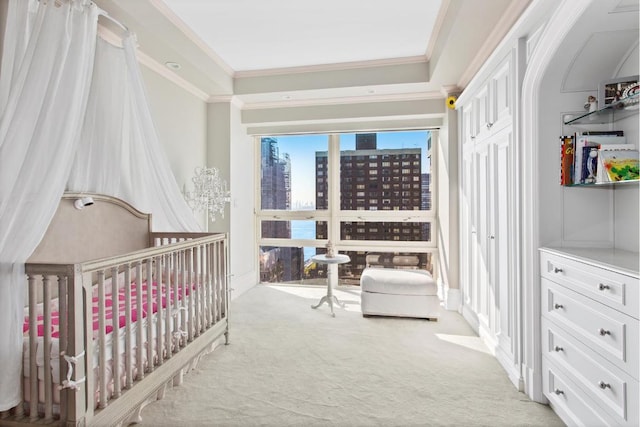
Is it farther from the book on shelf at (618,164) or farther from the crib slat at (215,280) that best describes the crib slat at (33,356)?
the book on shelf at (618,164)

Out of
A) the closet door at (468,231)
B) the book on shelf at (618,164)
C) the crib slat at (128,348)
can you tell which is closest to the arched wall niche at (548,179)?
the book on shelf at (618,164)

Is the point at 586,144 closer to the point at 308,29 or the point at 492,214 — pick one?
the point at 492,214

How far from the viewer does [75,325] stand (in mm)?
1336

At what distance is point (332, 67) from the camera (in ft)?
11.9

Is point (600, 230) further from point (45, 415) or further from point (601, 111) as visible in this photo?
point (45, 415)

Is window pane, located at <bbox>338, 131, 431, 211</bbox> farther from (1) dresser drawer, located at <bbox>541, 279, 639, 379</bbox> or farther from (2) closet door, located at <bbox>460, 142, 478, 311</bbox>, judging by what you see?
(1) dresser drawer, located at <bbox>541, 279, 639, 379</bbox>

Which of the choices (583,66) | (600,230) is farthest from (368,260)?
(583,66)

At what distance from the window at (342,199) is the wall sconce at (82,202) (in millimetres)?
2621

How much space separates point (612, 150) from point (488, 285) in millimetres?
1352

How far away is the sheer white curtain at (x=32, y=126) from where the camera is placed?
1.37 m

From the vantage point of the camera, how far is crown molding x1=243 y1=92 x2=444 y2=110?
12.9 feet

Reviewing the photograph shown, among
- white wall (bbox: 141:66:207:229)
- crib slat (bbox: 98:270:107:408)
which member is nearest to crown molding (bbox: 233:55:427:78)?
white wall (bbox: 141:66:207:229)

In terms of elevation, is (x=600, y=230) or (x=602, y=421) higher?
(x=600, y=230)

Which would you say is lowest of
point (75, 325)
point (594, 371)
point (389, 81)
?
point (594, 371)
